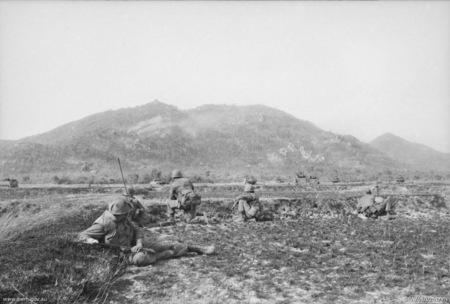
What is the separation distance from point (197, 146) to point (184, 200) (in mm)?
56064

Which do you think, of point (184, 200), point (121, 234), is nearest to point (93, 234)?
point (121, 234)

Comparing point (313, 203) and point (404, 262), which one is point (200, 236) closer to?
point (404, 262)

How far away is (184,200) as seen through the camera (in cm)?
1446

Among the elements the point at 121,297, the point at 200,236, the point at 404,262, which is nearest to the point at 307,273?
the point at 404,262

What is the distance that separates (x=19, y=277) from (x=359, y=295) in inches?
237

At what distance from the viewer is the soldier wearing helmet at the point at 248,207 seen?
601 inches

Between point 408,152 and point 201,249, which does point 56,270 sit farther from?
point 408,152

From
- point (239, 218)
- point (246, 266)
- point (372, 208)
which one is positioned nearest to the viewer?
point (246, 266)

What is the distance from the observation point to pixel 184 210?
48.3ft

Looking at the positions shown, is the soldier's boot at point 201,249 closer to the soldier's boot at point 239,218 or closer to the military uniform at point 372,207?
the soldier's boot at point 239,218

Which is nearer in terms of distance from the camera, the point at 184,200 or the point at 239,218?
the point at 184,200

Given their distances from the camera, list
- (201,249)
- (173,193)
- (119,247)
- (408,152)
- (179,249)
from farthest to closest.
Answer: (408,152) → (173,193) → (201,249) → (179,249) → (119,247)

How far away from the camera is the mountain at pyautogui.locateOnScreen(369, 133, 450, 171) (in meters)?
107

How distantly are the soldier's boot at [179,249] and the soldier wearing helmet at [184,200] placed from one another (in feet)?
16.4
